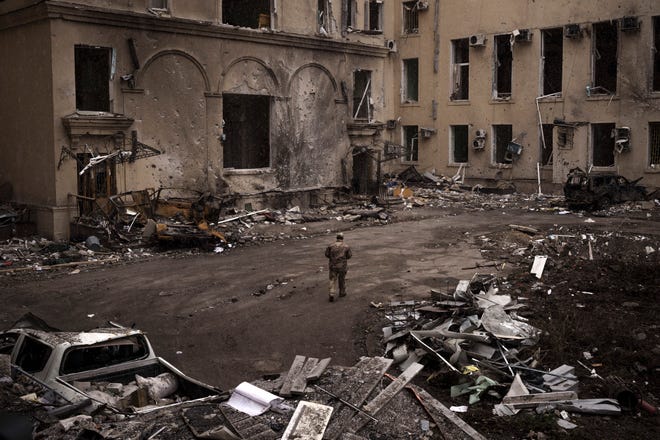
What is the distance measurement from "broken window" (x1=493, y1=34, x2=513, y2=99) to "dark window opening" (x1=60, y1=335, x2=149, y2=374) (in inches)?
1045

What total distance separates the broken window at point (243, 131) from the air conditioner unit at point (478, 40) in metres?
10.9

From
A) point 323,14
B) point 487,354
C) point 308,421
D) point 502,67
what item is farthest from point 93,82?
point 502,67

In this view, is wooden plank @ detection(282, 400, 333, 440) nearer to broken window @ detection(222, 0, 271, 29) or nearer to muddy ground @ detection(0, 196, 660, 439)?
muddy ground @ detection(0, 196, 660, 439)

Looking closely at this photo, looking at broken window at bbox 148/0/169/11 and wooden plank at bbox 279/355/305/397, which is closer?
wooden plank at bbox 279/355/305/397

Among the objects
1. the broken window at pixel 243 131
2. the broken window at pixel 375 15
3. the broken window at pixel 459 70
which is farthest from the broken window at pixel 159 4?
the broken window at pixel 459 70

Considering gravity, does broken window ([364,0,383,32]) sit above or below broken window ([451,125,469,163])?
above

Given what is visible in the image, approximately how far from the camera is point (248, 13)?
27.3 meters

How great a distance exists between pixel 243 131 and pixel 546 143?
13.2 m

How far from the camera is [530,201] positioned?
28719mm

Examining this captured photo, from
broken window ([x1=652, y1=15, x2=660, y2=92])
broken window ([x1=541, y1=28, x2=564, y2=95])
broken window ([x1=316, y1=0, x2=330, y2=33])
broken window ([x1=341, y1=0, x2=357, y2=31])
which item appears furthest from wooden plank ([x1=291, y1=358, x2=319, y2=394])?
broken window ([x1=541, y1=28, x2=564, y2=95])

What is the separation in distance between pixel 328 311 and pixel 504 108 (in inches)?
841

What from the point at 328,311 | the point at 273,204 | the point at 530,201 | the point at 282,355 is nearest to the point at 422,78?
the point at 530,201

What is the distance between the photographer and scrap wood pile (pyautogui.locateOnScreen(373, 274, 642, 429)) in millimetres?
8672

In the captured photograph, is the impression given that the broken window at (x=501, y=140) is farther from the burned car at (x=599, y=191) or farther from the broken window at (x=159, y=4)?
the broken window at (x=159, y=4)
